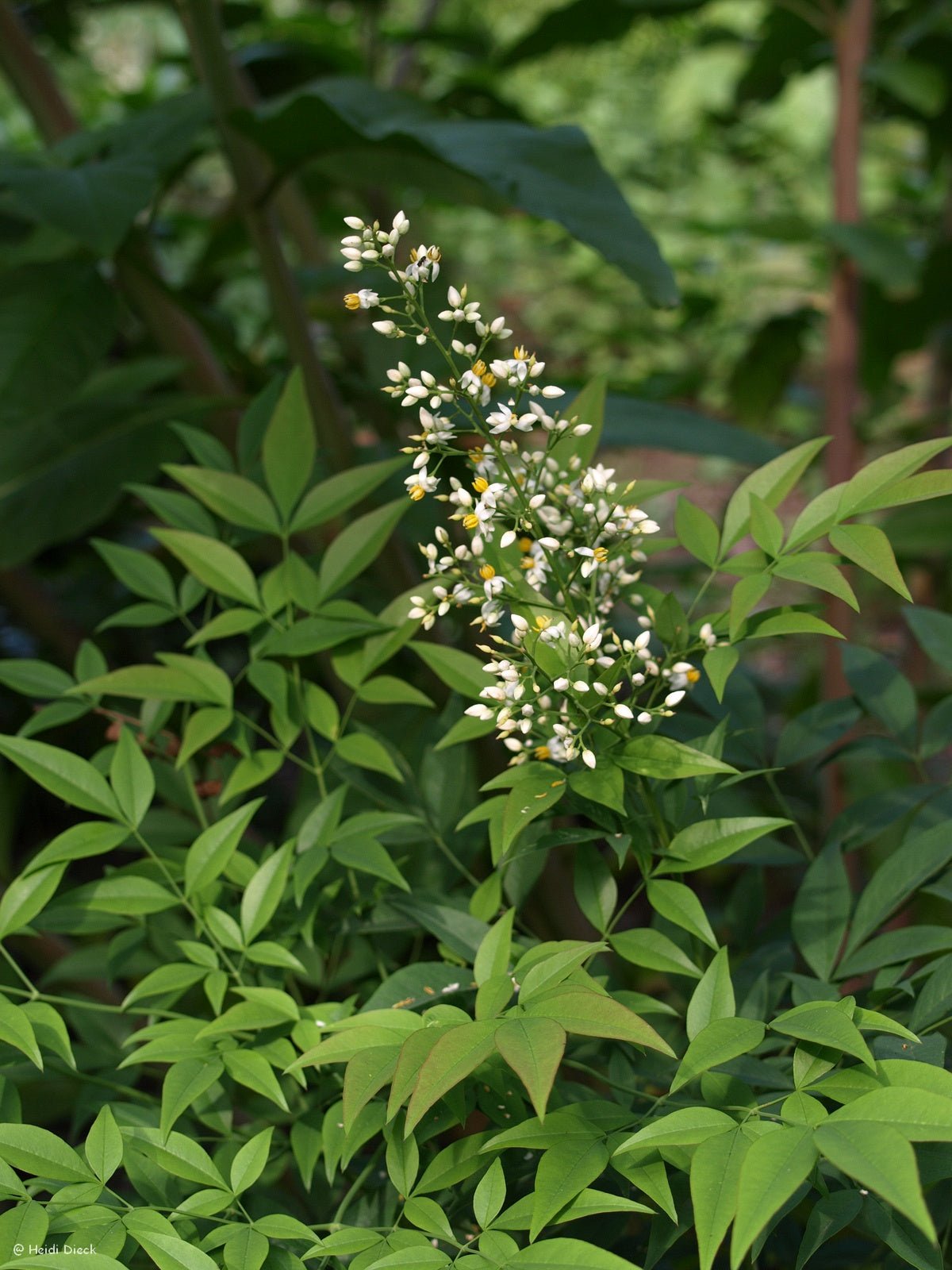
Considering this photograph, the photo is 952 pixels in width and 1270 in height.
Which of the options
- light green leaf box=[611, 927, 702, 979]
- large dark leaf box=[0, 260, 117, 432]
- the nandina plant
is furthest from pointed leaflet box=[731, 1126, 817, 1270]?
large dark leaf box=[0, 260, 117, 432]

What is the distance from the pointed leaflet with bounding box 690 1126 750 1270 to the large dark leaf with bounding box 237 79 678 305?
49cm

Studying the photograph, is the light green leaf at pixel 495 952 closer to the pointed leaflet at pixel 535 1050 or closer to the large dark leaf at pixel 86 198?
the pointed leaflet at pixel 535 1050

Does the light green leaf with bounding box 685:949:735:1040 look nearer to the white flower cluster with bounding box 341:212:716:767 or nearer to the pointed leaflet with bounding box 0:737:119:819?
the white flower cluster with bounding box 341:212:716:767

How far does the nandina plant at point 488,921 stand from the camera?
37cm

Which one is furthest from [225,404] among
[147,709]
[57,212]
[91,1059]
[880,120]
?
[880,120]

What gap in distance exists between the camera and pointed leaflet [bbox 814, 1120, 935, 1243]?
0.97 feet

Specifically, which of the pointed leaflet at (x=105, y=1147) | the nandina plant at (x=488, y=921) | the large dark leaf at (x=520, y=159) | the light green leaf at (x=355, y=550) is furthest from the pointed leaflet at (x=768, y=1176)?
the large dark leaf at (x=520, y=159)

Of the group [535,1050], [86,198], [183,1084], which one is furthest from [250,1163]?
[86,198]

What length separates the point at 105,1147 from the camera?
406 millimetres

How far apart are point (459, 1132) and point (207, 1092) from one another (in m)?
0.17

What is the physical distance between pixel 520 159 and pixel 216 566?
1.16 ft

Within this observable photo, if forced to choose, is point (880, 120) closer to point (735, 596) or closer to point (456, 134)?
point (456, 134)

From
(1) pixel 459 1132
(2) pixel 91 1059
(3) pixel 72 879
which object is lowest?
(3) pixel 72 879

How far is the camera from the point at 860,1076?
363 mm
